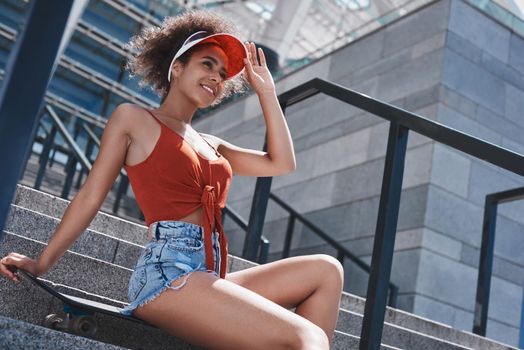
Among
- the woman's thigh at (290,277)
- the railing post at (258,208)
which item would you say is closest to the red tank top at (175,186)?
the woman's thigh at (290,277)

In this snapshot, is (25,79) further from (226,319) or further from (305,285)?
(305,285)

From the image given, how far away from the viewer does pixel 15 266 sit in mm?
2355

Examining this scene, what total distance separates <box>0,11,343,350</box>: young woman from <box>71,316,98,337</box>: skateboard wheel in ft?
0.40

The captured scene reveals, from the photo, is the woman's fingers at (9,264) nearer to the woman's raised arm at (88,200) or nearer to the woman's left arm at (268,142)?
the woman's raised arm at (88,200)

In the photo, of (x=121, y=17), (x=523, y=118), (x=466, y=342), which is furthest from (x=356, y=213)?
(x=121, y=17)

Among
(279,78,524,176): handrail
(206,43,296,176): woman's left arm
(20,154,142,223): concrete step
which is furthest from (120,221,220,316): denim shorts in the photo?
(20,154,142,223): concrete step

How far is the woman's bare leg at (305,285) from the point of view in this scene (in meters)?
2.56

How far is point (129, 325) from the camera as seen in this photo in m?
2.67

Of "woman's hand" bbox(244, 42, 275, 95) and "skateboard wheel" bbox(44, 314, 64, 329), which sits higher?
"woman's hand" bbox(244, 42, 275, 95)

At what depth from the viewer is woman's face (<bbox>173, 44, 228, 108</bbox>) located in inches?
112

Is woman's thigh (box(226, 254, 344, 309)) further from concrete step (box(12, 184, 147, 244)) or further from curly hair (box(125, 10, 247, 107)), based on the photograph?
concrete step (box(12, 184, 147, 244))

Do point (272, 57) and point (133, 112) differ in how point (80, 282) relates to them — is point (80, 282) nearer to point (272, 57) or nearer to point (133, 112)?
point (133, 112)

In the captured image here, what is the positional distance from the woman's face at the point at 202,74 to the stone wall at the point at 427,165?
4.76 m

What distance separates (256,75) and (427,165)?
4.78m
